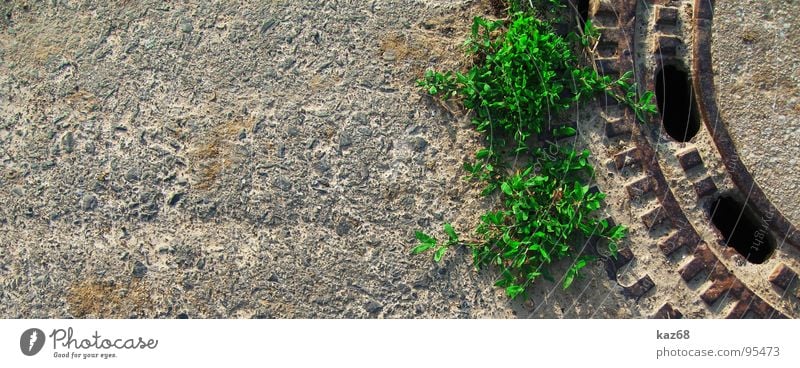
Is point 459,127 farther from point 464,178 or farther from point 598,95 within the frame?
point 598,95

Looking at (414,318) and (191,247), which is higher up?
(191,247)

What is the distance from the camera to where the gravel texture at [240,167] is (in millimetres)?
3096

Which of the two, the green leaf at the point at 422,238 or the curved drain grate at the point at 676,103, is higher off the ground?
the curved drain grate at the point at 676,103

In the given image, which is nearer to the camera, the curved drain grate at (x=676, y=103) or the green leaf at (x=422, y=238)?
the green leaf at (x=422, y=238)

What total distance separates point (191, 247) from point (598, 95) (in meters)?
2.01

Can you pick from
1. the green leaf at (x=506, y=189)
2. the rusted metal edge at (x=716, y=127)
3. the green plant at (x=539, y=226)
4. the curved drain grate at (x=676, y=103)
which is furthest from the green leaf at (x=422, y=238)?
the rusted metal edge at (x=716, y=127)

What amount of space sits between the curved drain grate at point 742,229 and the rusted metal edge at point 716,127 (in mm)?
55

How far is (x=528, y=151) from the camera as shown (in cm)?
312

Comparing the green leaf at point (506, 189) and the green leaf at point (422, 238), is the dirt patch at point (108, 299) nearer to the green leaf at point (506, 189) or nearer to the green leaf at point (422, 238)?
the green leaf at point (422, 238)

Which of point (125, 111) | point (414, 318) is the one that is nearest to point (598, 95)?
point (414, 318)

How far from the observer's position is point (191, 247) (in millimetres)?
3127

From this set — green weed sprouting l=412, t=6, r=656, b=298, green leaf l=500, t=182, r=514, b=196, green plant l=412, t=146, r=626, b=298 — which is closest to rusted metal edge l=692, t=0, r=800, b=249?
green weed sprouting l=412, t=6, r=656, b=298

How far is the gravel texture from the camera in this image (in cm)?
310
